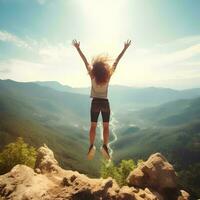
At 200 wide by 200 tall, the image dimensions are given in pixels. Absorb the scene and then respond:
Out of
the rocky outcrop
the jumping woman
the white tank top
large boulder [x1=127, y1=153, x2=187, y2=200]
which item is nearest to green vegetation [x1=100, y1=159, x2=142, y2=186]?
large boulder [x1=127, y1=153, x2=187, y2=200]

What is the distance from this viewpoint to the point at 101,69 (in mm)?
11789

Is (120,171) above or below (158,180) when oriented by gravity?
below

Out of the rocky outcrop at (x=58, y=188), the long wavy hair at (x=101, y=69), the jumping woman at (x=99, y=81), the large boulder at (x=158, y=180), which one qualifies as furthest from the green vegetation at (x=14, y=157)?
the long wavy hair at (x=101, y=69)

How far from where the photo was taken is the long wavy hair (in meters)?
11.7

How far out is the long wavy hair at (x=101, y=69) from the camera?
1173 cm

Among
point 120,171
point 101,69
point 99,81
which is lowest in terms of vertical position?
point 120,171

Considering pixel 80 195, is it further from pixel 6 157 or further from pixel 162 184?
pixel 6 157

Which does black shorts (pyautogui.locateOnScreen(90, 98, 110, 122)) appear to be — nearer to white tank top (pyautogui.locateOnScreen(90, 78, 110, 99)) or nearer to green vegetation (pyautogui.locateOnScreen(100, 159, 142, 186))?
white tank top (pyautogui.locateOnScreen(90, 78, 110, 99))

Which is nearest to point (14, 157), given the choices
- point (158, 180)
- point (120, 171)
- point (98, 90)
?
point (120, 171)

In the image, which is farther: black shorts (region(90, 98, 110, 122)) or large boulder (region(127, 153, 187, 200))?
large boulder (region(127, 153, 187, 200))

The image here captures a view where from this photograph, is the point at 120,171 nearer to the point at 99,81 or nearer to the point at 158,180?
the point at 158,180

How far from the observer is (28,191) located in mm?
15125

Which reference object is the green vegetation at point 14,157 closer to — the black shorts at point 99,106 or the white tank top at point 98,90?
the black shorts at point 99,106

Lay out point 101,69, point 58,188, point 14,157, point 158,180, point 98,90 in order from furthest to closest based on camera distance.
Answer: point 14,157
point 158,180
point 58,188
point 98,90
point 101,69
